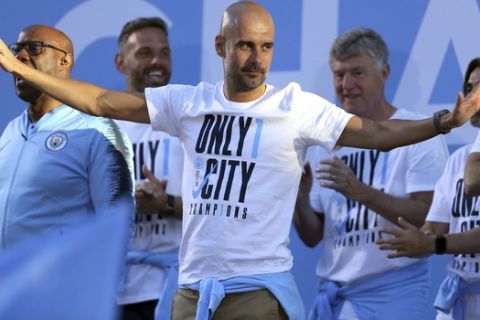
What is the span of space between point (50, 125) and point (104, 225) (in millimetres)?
2620

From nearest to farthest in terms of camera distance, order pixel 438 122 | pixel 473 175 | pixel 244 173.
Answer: pixel 438 122 → pixel 244 173 → pixel 473 175

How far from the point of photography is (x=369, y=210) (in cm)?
435

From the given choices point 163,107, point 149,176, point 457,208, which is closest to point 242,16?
point 163,107

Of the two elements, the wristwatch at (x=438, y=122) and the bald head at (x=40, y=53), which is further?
the bald head at (x=40, y=53)

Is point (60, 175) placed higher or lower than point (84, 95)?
lower

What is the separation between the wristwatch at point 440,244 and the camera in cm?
388

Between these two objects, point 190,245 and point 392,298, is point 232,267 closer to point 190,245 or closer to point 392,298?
point 190,245

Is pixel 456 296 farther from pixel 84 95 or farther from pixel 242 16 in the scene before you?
pixel 84 95

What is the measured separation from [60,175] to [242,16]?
2.92 ft

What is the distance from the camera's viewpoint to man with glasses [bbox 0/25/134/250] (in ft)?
12.4

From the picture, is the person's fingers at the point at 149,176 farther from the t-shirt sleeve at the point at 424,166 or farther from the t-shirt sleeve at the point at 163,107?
the t-shirt sleeve at the point at 424,166

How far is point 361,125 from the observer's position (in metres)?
3.43

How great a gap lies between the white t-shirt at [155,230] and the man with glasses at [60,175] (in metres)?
0.61

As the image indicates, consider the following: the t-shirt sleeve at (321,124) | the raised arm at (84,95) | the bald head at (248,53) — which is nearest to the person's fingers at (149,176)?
the raised arm at (84,95)
